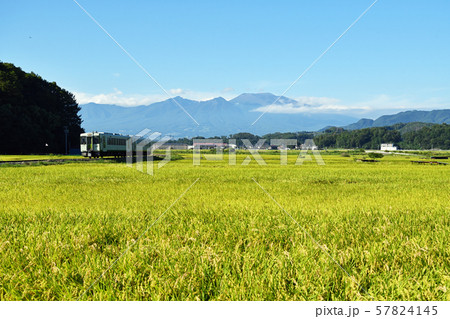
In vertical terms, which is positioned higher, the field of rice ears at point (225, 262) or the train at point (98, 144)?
the train at point (98, 144)

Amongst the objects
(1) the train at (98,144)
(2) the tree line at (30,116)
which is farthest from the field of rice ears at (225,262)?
(2) the tree line at (30,116)

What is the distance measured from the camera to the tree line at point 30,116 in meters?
66.1

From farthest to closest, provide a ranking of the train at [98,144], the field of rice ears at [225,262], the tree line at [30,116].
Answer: the tree line at [30,116], the train at [98,144], the field of rice ears at [225,262]

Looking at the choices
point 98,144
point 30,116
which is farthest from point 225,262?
point 30,116

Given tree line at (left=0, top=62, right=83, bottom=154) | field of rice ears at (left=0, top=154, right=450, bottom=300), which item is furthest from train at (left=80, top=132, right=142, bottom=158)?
field of rice ears at (left=0, top=154, right=450, bottom=300)

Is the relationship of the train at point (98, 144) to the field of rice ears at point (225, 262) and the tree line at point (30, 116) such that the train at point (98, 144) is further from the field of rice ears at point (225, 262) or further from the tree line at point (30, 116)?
the field of rice ears at point (225, 262)

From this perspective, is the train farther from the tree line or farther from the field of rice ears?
the field of rice ears

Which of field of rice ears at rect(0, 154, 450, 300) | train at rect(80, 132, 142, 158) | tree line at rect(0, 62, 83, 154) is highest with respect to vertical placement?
tree line at rect(0, 62, 83, 154)

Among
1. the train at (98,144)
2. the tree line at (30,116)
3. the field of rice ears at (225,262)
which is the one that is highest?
the tree line at (30,116)

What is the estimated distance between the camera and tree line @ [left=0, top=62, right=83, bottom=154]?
66062mm

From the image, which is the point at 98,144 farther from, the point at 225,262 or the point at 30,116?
the point at 225,262

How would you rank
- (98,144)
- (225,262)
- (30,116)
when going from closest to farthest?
(225,262)
(98,144)
(30,116)

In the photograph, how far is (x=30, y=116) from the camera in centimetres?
7100
